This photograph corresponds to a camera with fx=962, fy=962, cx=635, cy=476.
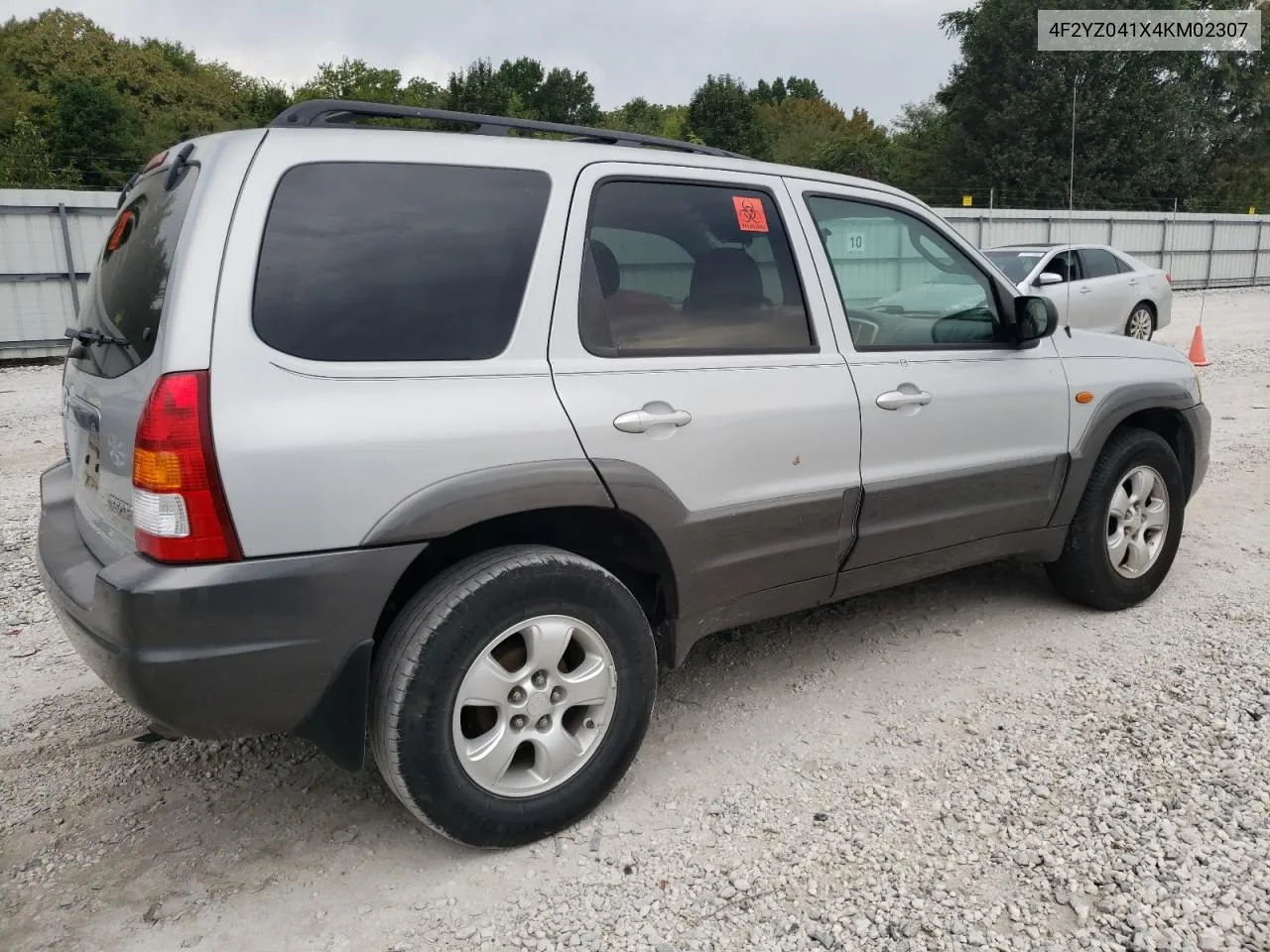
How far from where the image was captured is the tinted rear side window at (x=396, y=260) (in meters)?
2.23

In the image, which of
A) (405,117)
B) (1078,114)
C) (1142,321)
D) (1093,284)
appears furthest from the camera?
(1078,114)

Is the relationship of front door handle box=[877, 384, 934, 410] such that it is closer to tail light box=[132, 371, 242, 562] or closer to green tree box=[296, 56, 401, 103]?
tail light box=[132, 371, 242, 562]

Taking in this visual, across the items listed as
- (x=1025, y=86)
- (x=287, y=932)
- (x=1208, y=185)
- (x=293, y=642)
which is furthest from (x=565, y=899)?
(x=1208, y=185)

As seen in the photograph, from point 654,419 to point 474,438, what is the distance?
54 cm

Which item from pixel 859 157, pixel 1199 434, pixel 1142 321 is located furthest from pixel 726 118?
pixel 1199 434

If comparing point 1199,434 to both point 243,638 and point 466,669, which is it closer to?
point 466,669

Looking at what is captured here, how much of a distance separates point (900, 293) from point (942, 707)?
4.80 feet

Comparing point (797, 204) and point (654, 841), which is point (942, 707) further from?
point (797, 204)

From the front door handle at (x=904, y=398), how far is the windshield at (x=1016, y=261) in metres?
9.13

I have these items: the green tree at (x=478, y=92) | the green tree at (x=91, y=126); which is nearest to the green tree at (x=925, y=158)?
the green tree at (x=478, y=92)

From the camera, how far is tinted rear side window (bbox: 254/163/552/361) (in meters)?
2.23

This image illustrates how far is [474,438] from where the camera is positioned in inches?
93.3

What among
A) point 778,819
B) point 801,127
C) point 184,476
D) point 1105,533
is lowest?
point 778,819

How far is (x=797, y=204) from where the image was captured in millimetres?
3166
